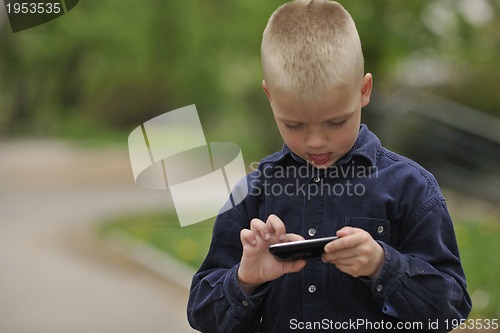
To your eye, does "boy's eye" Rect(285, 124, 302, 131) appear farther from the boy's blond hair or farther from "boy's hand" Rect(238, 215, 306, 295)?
"boy's hand" Rect(238, 215, 306, 295)

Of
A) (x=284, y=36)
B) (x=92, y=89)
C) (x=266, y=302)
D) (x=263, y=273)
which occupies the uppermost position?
(x=284, y=36)

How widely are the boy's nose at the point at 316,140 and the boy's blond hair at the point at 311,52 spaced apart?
3.6 inches

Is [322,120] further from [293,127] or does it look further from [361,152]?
[361,152]

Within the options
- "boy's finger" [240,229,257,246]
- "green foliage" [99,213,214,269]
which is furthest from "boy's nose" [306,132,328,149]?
"green foliage" [99,213,214,269]

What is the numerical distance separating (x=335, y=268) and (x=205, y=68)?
20.2m

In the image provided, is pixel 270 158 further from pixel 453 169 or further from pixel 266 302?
pixel 453 169

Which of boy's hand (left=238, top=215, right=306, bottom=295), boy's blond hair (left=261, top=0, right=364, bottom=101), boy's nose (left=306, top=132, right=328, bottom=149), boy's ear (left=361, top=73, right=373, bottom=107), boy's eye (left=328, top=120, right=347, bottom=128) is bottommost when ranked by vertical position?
boy's hand (left=238, top=215, right=306, bottom=295)

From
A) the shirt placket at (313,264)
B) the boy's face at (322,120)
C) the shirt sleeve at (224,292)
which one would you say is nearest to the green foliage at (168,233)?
the shirt sleeve at (224,292)

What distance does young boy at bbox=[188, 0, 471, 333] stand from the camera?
1840 millimetres

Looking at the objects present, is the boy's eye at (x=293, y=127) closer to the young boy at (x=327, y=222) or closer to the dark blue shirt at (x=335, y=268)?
the young boy at (x=327, y=222)

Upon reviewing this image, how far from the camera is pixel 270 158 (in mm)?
2092

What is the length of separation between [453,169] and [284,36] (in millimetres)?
10429

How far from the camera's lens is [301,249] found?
179cm

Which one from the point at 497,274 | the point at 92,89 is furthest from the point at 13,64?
the point at 497,274
